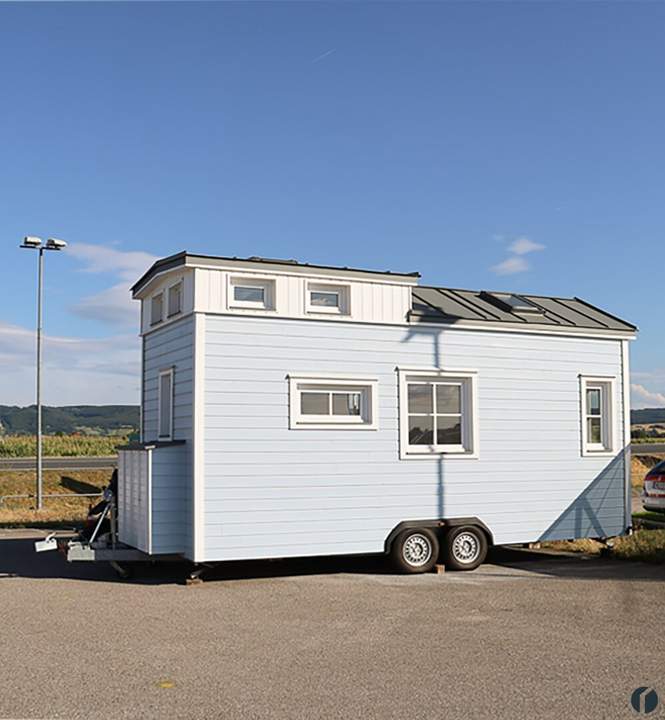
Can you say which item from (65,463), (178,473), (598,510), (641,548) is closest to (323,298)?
(178,473)

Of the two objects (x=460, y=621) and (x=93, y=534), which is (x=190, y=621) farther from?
(x=93, y=534)

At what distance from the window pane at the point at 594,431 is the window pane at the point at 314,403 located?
4721 mm

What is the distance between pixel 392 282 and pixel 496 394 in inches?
94.3

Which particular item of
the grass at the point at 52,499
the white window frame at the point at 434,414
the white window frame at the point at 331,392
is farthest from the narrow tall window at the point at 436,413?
the grass at the point at 52,499

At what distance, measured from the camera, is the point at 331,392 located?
526 inches

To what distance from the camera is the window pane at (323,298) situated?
1352 cm

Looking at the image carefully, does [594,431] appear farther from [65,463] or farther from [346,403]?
[65,463]

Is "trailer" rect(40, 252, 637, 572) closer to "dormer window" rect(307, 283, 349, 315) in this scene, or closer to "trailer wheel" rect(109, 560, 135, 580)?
"dormer window" rect(307, 283, 349, 315)

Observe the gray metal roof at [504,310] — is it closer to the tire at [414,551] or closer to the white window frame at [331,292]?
the white window frame at [331,292]

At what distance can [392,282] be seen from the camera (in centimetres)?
1384

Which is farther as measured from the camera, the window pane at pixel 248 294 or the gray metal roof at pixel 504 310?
the gray metal roof at pixel 504 310

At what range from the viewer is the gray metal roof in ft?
46.9

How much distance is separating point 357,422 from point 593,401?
445 centimetres

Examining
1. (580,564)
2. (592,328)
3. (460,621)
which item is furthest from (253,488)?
(592,328)
